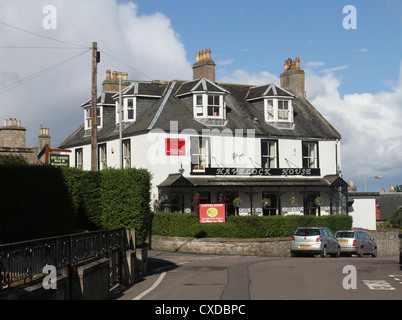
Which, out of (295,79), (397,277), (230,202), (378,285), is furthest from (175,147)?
(378,285)

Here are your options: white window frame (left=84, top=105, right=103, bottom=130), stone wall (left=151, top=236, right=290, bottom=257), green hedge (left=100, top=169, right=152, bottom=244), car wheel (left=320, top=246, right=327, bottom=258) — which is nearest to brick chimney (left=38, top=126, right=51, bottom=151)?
white window frame (left=84, top=105, right=103, bottom=130)

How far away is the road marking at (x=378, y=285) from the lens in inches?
668

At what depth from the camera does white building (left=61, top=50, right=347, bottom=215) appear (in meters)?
40.7

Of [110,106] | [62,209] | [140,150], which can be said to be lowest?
[62,209]

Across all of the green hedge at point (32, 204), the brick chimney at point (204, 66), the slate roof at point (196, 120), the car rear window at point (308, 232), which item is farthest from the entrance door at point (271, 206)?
the green hedge at point (32, 204)

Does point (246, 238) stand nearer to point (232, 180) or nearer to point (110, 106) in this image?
point (232, 180)

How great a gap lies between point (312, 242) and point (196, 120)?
14.1 m

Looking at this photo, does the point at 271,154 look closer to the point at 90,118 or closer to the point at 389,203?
the point at 90,118

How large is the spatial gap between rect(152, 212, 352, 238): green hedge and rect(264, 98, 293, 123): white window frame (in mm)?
9024

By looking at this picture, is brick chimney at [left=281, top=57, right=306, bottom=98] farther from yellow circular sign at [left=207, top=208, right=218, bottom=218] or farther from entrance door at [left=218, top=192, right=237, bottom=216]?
yellow circular sign at [left=207, top=208, right=218, bottom=218]

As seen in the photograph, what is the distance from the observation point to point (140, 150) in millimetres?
40719
